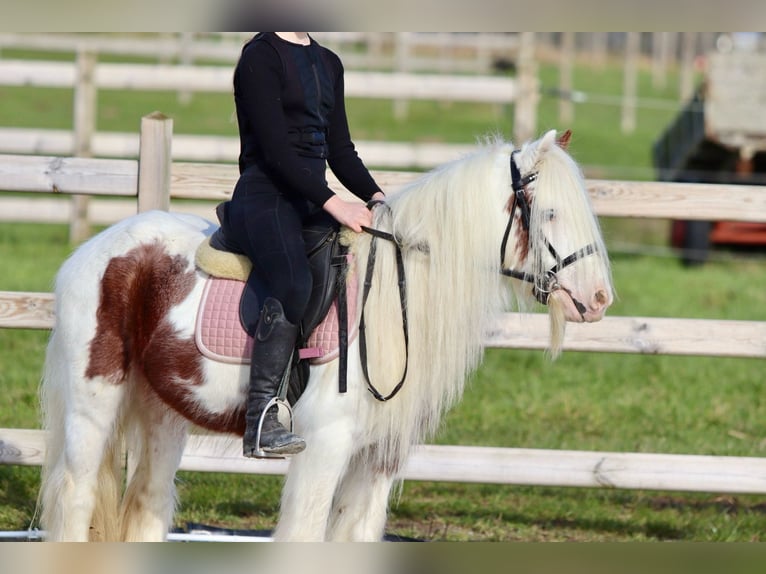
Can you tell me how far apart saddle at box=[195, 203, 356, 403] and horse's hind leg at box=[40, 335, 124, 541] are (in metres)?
0.53

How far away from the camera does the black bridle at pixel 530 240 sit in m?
3.75

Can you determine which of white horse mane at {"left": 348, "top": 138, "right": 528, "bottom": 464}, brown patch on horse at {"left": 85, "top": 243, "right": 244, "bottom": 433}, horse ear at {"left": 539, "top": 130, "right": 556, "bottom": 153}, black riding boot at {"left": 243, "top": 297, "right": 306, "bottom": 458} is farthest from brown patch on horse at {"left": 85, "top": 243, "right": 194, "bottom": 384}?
horse ear at {"left": 539, "top": 130, "right": 556, "bottom": 153}

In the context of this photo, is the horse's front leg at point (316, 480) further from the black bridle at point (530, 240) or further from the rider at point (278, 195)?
the black bridle at point (530, 240)

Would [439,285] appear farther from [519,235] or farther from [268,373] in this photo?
[268,373]

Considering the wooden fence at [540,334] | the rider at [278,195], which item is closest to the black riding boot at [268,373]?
the rider at [278,195]

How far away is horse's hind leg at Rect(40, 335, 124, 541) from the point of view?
4273mm

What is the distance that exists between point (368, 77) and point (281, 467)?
23.3 ft

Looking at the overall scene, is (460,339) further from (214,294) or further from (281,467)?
(281,467)

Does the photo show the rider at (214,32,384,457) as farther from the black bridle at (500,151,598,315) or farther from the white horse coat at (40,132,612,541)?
the black bridle at (500,151,598,315)

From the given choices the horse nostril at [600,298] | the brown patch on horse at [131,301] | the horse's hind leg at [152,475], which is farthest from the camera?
the horse's hind leg at [152,475]

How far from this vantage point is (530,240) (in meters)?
3.82

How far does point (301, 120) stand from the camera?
13.2 feet

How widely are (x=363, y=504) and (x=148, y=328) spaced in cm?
113

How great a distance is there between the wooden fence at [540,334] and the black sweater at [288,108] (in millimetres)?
1157
